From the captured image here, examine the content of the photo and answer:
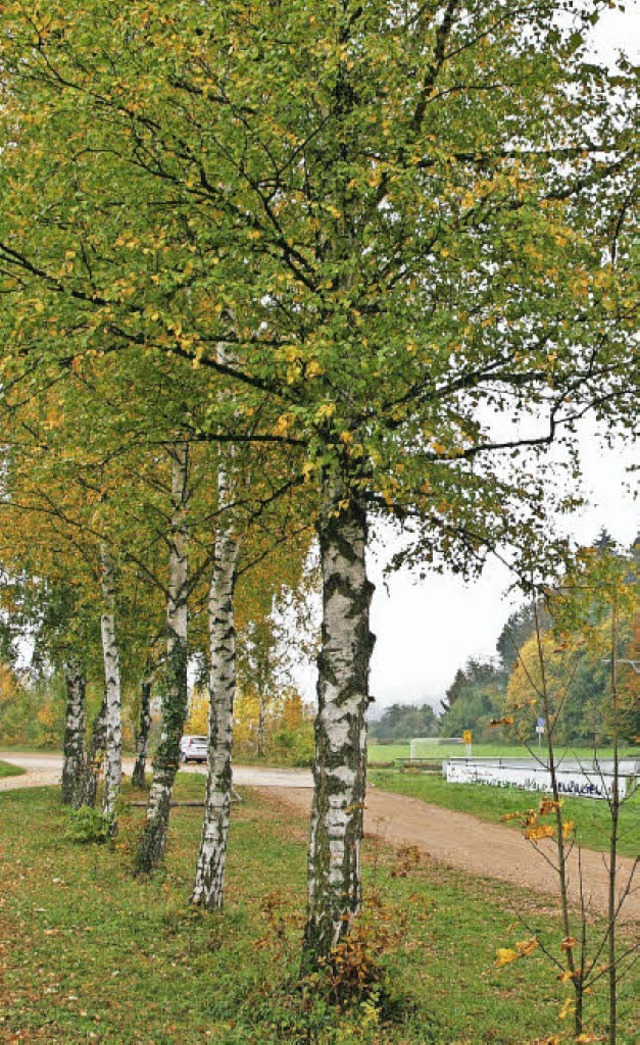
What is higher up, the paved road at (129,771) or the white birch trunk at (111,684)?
the white birch trunk at (111,684)

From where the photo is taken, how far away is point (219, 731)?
10.3 meters

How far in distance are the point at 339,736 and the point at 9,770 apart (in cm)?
2734

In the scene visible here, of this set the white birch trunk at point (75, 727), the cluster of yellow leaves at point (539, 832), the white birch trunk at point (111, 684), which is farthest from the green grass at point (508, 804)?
the cluster of yellow leaves at point (539, 832)

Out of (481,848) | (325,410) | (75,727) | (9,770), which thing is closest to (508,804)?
(481,848)

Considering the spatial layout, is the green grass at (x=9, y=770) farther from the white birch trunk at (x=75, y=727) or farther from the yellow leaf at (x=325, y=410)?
the yellow leaf at (x=325, y=410)

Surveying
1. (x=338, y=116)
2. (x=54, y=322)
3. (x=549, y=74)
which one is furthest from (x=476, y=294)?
(x=54, y=322)

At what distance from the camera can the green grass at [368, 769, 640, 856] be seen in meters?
18.5

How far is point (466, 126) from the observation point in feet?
27.4

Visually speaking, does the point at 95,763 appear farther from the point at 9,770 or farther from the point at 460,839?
the point at 9,770

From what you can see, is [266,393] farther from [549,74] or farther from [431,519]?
[549,74]

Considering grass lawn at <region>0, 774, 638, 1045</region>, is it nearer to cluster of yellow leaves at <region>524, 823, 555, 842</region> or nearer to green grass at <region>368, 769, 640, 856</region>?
cluster of yellow leaves at <region>524, 823, 555, 842</region>

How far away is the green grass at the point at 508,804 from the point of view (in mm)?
18547

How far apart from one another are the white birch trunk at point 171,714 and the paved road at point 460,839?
3.32 meters

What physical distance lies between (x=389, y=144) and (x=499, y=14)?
254cm
